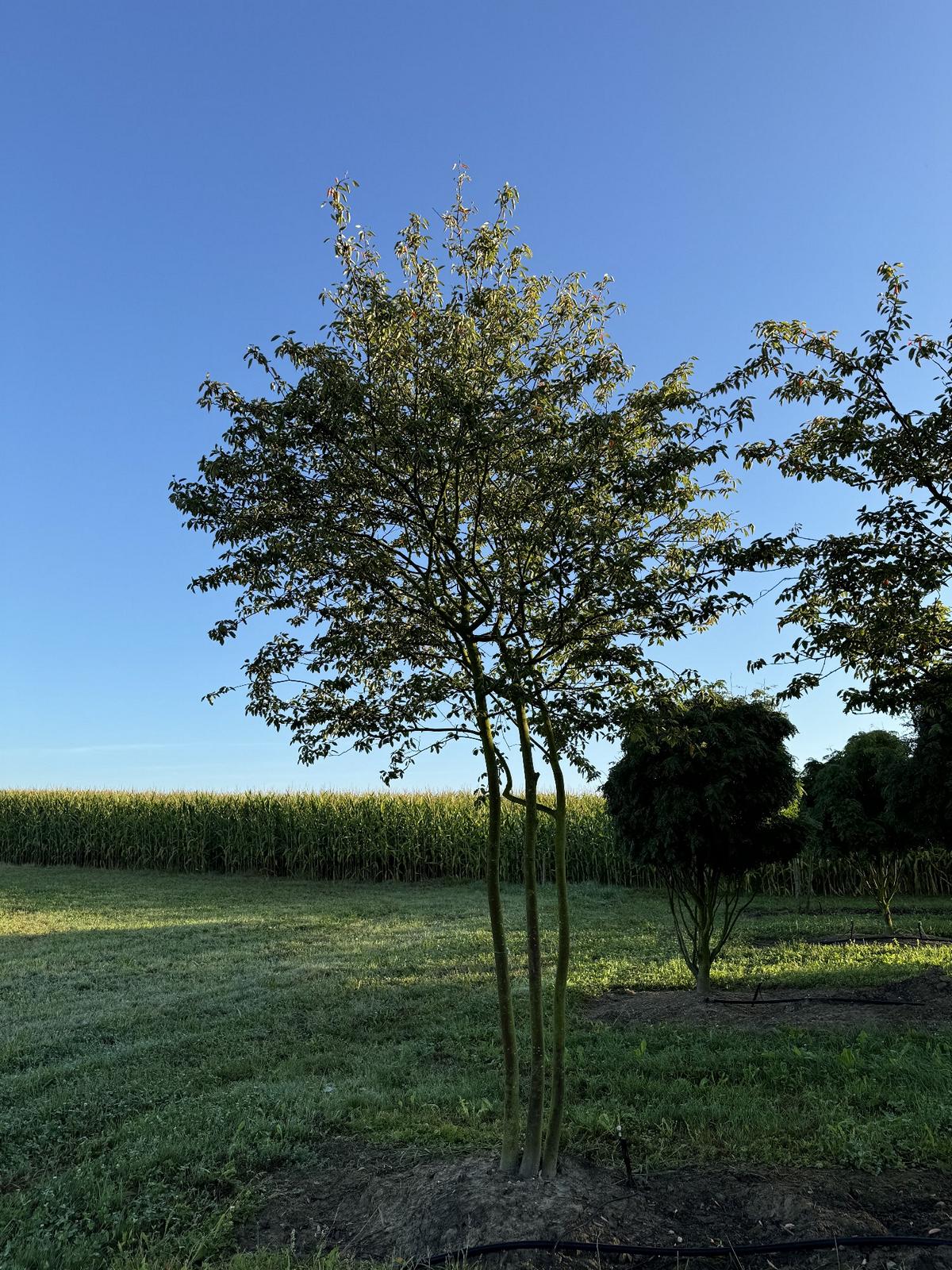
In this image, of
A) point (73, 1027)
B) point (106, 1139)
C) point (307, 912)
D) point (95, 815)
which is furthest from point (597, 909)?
point (95, 815)

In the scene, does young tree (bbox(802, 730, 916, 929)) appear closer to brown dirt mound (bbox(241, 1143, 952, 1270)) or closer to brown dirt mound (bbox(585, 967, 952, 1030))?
brown dirt mound (bbox(585, 967, 952, 1030))

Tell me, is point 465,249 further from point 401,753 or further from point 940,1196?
point 940,1196

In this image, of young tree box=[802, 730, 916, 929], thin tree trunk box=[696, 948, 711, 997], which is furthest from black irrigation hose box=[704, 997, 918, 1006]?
young tree box=[802, 730, 916, 929]

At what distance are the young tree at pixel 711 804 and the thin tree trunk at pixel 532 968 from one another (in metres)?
3.94

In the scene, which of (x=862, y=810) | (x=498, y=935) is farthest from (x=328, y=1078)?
(x=862, y=810)

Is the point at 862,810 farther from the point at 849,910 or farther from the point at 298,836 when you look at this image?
the point at 298,836

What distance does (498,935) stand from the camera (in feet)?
14.4

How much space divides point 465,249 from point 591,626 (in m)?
2.18

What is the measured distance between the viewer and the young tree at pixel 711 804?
27.5 ft

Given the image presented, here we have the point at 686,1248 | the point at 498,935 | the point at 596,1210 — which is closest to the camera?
the point at 686,1248

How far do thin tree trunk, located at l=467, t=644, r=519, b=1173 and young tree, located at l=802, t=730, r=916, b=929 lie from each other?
394 inches

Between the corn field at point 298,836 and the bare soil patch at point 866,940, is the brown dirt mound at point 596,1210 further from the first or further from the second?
the corn field at point 298,836

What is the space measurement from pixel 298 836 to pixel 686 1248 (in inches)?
886

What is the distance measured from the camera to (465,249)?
15.3 feet
